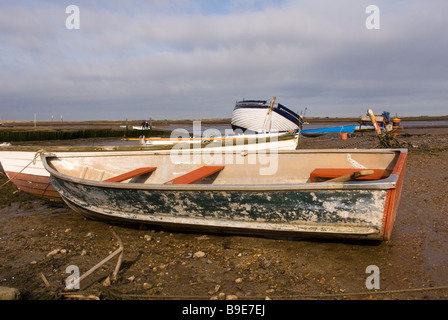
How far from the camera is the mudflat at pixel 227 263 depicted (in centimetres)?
417

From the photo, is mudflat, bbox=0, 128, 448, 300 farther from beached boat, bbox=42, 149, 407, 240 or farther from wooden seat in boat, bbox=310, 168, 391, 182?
wooden seat in boat, bbox=310, 168, 391, 182

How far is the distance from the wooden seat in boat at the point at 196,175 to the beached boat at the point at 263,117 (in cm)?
1240

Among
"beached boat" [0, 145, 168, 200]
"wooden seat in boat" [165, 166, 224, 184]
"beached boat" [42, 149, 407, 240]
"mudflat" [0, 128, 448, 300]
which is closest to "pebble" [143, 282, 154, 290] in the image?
"mudflat" [0, 128, 448, 300]

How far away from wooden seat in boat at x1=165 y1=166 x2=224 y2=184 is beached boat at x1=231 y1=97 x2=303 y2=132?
1240 cm

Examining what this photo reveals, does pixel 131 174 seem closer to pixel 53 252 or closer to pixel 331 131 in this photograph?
pixel 53 252

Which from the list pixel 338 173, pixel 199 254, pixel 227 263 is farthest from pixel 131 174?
pixel 338 173

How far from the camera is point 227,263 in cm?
500

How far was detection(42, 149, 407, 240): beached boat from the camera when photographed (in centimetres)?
472

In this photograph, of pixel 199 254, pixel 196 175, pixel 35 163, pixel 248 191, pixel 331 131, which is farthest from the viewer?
pixel 331 131

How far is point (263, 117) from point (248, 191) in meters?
17.9

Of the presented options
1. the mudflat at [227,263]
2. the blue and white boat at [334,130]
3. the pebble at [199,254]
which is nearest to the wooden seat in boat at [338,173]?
the mudflat at [227,263]

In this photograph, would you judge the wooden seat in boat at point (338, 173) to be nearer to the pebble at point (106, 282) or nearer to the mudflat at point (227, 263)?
the mudflat at point (227, 263)
